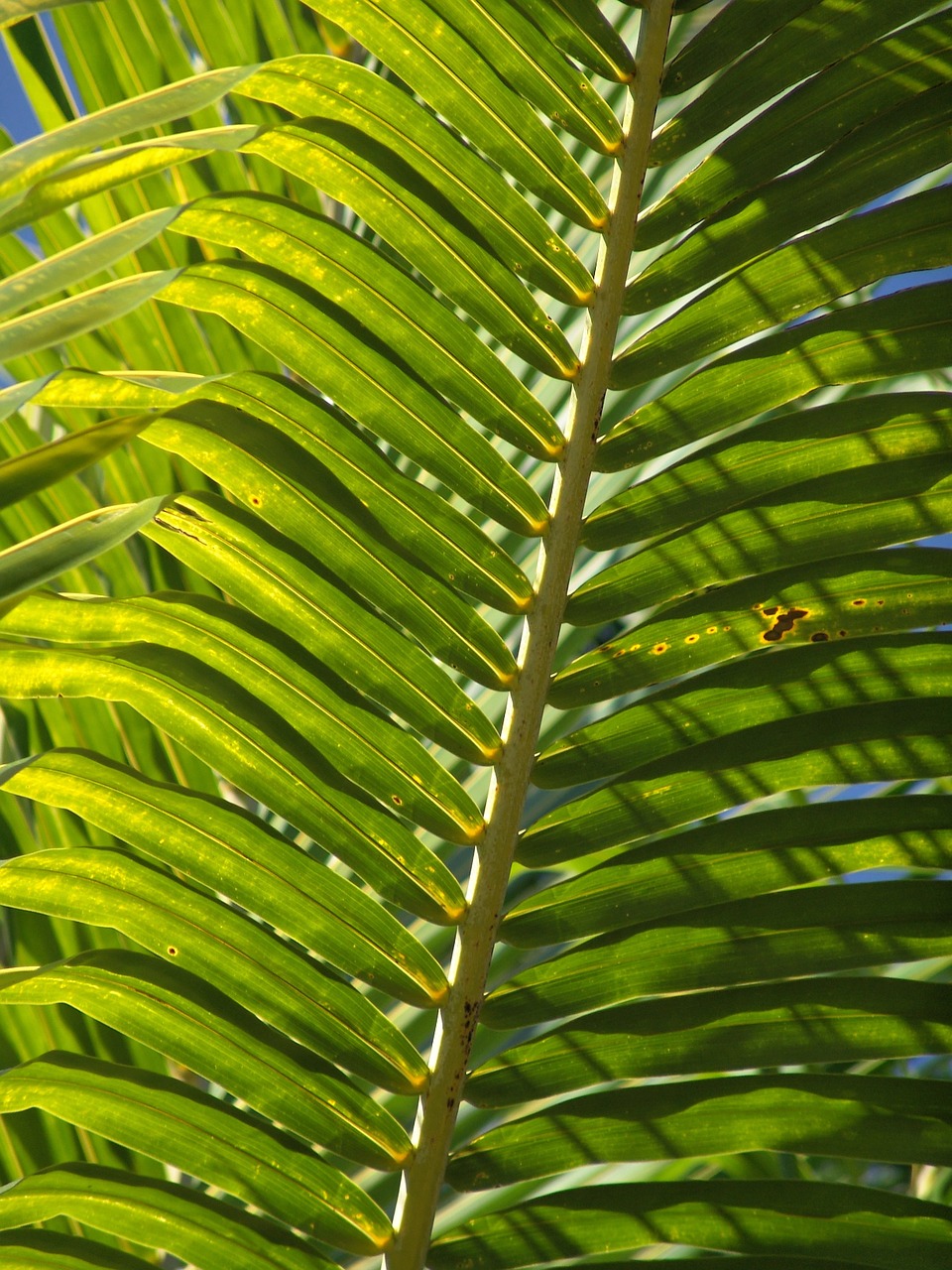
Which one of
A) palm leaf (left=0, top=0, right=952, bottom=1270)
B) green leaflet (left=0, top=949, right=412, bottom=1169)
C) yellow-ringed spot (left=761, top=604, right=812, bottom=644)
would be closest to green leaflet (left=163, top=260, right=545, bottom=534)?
palm leaf (left=0, top=0, right=952, bottom=1270)

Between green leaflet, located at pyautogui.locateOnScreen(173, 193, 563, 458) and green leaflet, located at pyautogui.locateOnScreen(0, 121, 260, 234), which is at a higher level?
green leaflet, located at pyautogui.locateOnScreen(173, 193, 563, 458)

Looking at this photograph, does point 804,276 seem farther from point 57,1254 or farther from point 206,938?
point 57,1254

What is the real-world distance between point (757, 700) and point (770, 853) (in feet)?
0.37

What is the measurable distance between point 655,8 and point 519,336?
27 cm

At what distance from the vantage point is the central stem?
812mm

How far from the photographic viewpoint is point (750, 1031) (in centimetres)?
76

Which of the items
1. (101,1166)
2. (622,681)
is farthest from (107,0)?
(101,1166)

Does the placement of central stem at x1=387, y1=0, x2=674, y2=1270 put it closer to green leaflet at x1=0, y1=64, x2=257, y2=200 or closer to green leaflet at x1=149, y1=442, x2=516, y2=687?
green leaflet at x1=149, y1=442, x2=516, y2=687

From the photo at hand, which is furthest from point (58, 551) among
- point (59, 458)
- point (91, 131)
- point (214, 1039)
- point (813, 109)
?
point (813, 109)

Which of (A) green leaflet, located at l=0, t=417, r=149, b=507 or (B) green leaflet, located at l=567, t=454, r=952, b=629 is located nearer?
(A) green leaflet, located at l=0, t=417, r=149, b=507

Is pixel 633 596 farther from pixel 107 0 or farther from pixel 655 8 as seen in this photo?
pixel 107 0

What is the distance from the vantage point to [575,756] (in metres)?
0.83

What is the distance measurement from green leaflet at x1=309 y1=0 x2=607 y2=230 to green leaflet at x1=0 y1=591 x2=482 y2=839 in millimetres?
406

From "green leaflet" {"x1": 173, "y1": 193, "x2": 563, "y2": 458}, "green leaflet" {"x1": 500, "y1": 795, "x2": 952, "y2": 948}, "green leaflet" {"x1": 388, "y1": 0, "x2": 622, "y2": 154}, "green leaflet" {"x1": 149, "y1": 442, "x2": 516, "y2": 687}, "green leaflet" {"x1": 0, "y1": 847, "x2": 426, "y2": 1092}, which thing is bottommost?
"green leaflet" {"x1": 0, "y1": 847, "x2": 426, "y2": 1092}
